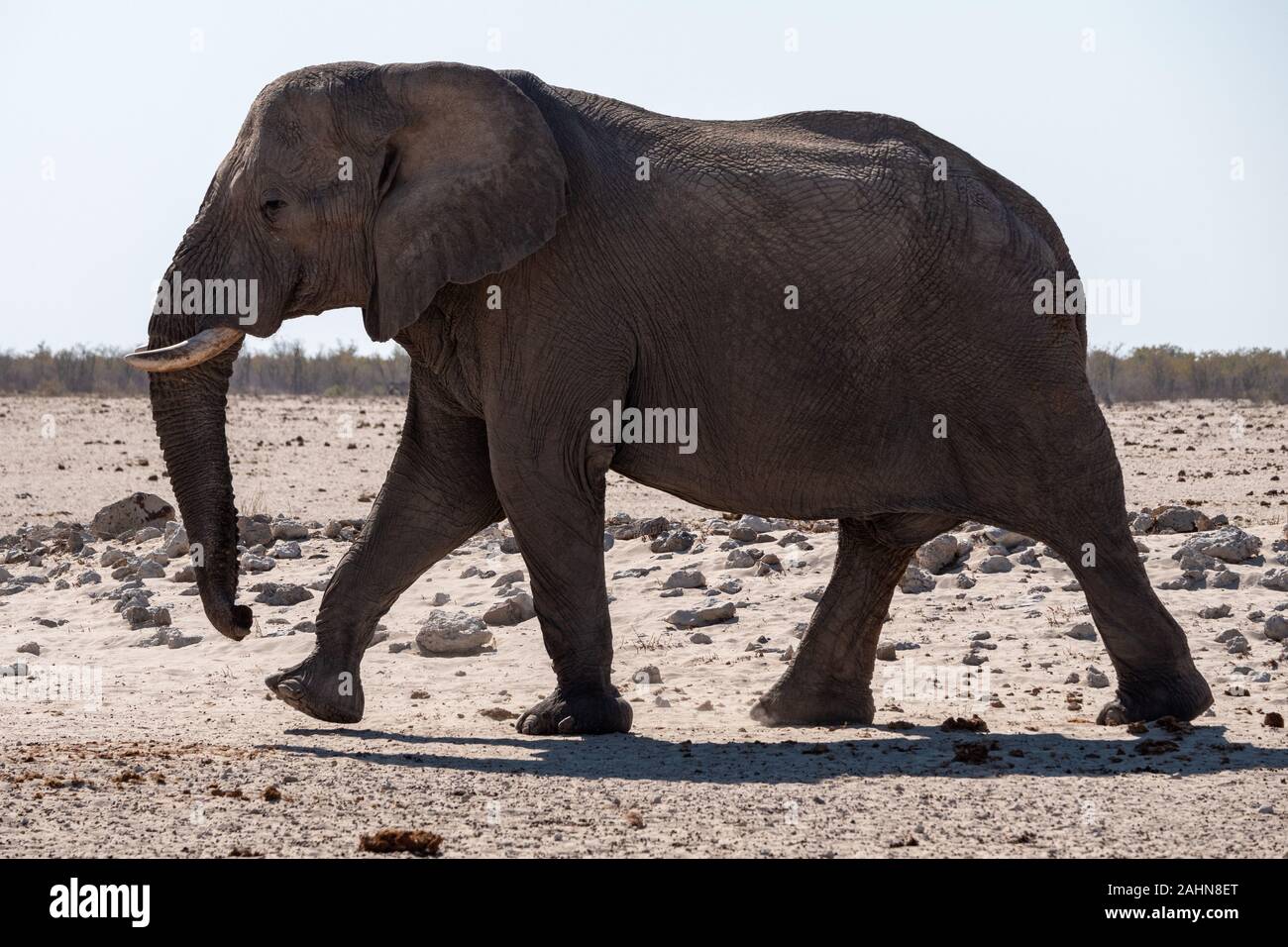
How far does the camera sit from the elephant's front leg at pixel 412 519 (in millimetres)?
8352

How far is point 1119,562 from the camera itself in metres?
7.72

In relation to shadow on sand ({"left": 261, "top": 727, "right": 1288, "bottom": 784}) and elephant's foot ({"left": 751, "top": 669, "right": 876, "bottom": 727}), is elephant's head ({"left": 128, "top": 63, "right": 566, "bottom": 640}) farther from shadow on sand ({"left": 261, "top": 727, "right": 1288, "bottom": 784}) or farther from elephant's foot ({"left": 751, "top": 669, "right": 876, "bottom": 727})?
elephant's foot ({"left": 751, "top": 669, "right": 876, "bottom": 727})

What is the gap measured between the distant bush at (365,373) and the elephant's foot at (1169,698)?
22.8 metres

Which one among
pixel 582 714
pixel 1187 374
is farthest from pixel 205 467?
pixel 1187 374

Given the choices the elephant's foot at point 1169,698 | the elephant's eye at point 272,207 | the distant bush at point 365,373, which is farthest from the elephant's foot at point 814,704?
the distant bush at point 365,373

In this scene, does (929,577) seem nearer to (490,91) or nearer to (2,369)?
(490,91)

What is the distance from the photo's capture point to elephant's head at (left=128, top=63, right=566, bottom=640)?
755 cm

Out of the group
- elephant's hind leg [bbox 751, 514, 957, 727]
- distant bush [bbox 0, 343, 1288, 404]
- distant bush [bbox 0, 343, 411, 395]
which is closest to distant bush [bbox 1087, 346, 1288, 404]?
distant bush [bbox 0, 343, 1288, 404]

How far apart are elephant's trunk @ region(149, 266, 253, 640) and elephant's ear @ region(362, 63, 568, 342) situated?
0.77 m

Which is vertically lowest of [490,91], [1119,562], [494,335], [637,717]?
[637,717]

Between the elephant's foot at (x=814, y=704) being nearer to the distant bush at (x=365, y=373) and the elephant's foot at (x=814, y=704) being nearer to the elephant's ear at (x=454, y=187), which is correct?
the elephant's ear at (x=454, y=187)

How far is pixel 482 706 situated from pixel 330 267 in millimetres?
2407

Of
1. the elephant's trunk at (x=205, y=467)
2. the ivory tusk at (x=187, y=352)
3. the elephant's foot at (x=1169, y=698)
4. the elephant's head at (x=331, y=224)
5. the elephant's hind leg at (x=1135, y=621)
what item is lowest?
the elephant's foot at (x=1169, y=698)

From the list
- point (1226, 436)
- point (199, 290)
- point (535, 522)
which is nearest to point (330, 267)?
point (199, 290)
